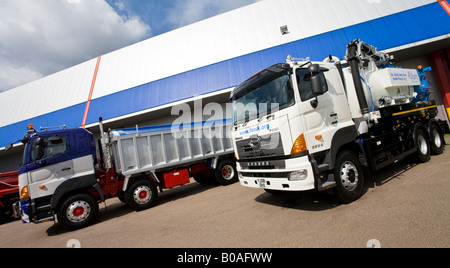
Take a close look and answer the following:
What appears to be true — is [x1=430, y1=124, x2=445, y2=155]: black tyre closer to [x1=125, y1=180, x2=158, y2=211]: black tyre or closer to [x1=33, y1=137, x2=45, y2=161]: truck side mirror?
[x1=125, y1=180, x2=158, y2=211]: black tyre

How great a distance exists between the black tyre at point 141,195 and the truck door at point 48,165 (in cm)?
169

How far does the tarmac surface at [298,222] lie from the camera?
2.75 metres

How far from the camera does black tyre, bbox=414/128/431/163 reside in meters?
5.88

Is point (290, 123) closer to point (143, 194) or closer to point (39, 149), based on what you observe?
point (143, 194)

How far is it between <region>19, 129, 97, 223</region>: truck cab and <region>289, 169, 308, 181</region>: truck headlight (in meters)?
5.55

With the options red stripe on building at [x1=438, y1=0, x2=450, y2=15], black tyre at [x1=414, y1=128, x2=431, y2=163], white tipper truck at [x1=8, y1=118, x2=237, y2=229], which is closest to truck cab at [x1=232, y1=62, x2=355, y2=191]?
black tyre at [x1=414, y1=128, x2=431, y2=163]

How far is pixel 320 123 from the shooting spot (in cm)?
383

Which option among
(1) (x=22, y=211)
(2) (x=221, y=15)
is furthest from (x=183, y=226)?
(2) (x=221, y=15)

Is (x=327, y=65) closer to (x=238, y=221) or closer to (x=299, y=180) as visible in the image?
(x=299, y=180)

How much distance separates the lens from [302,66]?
3963 millimetres

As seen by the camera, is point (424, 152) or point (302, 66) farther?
point (424, 152)

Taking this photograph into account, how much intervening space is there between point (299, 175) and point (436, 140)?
6.46 metres

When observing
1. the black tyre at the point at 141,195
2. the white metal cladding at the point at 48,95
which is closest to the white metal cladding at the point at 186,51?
the white metal cladding at the point at 48,95

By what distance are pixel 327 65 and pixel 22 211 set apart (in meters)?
8.39
